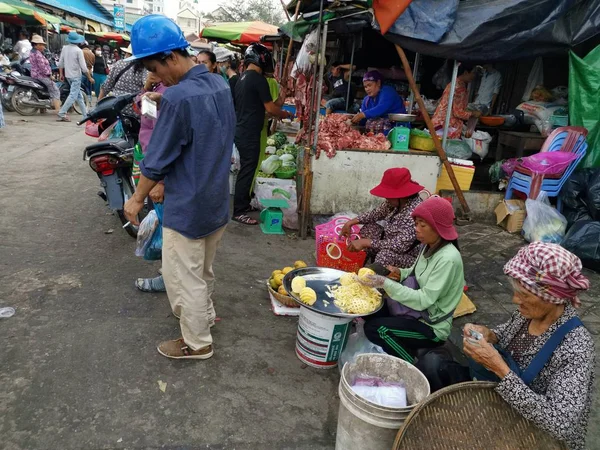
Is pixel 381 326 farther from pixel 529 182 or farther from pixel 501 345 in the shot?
pixel 529 182

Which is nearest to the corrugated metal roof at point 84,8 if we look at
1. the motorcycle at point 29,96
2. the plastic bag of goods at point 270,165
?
the motorcycle at point 29,96

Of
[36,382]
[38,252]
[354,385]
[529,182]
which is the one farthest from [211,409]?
[529,182]

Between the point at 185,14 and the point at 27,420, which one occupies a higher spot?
the point at 185,14

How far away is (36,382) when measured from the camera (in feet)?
9.18

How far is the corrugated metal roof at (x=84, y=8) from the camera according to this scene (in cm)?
2441

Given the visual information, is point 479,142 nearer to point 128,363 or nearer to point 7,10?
point 128,363

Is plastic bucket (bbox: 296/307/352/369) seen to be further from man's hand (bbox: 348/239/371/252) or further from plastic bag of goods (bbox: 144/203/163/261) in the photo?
plastic bag of goods (bbox: 144/203/163/261)

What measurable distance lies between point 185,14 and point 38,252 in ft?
278

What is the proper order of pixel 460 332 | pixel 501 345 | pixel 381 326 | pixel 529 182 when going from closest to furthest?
1. pixel 501 345
2. pixel 381 326
3. pixel 460 332
4. pixel 529 182

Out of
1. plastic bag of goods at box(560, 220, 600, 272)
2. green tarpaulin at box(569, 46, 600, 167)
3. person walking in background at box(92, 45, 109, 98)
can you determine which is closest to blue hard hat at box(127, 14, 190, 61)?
plastic bag of goods at box(560, 220, 600, 272)

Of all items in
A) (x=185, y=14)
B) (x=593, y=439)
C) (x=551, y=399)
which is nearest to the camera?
(x=551, y=399)

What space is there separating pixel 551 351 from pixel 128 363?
2524mm

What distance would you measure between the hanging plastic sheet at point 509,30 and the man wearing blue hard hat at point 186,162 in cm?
310

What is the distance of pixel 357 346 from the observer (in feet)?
10.4
